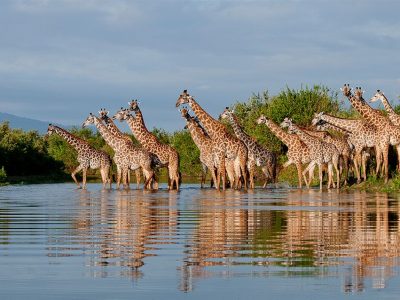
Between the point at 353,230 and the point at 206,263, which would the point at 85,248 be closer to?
the point at 206,263

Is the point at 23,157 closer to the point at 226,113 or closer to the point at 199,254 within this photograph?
the point at 226,113

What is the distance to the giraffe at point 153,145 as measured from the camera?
37.1m

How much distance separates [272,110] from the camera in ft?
174

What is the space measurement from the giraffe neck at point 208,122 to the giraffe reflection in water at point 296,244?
15404mm

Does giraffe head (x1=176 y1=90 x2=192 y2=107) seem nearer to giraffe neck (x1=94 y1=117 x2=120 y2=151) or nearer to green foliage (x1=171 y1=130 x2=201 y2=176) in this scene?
giraffe neck (x1=94 y1=117 x2=120 y2=151)

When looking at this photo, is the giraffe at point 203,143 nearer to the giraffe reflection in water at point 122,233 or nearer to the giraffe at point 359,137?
the giraffe at point 359,137

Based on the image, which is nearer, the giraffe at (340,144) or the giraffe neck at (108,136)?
the giraffe neck at (108,136)

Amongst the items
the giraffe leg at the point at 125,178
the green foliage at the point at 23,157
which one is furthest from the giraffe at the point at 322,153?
the green foliage at the point at 23,157

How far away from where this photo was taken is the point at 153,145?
38.2 m

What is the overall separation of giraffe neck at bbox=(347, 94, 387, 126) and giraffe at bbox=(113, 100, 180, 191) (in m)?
7.00

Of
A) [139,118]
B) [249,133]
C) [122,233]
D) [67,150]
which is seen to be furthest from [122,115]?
[67,150]

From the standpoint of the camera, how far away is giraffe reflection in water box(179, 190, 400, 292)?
1007 centimetres

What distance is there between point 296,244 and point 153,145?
25327 mm

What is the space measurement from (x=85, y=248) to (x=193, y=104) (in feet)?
87.4
